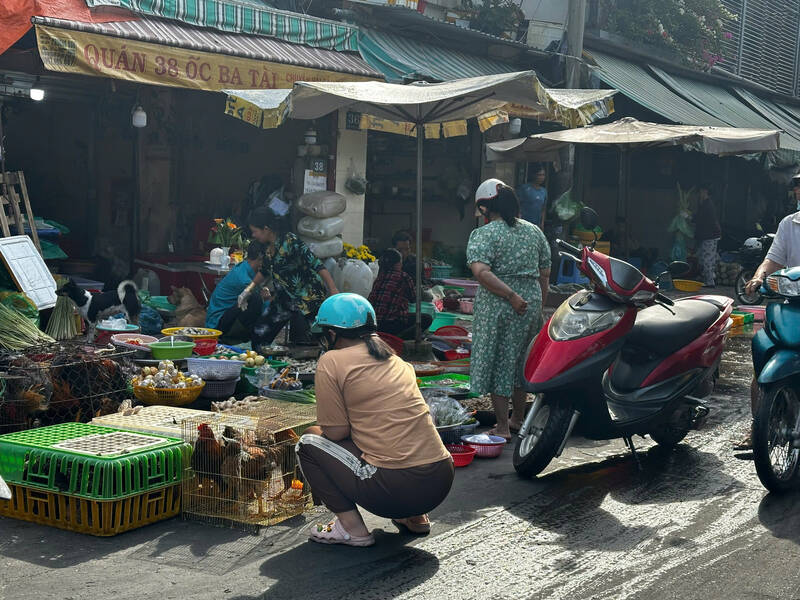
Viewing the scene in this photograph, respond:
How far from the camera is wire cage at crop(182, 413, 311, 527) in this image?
519 centimetres

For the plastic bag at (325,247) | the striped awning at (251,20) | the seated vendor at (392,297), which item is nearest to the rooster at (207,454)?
the seated vendor at (392,297)

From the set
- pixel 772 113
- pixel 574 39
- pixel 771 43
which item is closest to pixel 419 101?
pixel 574 39

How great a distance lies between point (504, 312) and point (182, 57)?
18.0 feet

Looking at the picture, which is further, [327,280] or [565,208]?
[565,208]

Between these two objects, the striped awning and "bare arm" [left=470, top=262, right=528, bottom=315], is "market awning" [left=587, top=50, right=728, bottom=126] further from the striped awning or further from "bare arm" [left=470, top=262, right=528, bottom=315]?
"bare arm" [left=470, top=262, right=528, bottom=315]

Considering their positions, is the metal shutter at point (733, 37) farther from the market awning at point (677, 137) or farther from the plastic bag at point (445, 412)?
the plastic bag at point (445, 412)

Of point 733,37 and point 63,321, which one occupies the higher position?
point 733,37

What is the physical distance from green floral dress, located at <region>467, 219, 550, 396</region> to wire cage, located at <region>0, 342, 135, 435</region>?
248 cm

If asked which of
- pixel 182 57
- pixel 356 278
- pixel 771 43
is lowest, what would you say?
pixel 356 278

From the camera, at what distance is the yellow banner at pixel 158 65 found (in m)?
9.35

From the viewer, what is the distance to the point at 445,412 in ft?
22.1

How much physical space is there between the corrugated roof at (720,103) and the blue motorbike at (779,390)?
1414 cm

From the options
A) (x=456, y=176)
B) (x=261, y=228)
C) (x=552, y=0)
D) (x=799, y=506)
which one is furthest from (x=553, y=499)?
(x=552, y=0)

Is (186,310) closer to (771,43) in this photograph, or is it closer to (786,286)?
(786,286)
